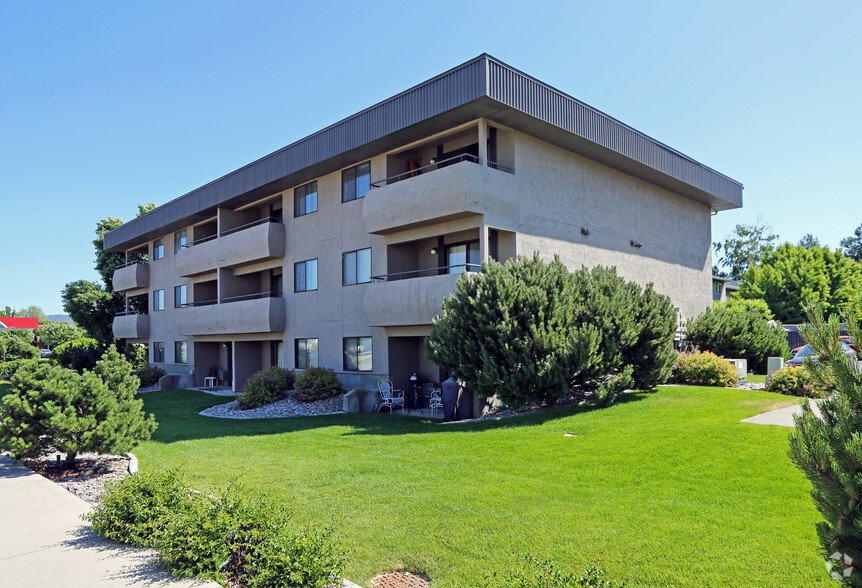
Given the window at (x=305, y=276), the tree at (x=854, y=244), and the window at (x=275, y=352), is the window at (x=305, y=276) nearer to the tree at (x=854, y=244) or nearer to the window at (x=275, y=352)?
the window at (x=275, y=352)

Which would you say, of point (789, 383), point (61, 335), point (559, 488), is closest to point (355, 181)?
point (789, 383)

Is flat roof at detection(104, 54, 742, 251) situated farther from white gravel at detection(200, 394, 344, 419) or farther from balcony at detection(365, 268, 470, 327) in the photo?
white gravel at detection(200, 394, 344, 419)

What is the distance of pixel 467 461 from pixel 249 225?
20858 mm

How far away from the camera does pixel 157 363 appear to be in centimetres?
3703

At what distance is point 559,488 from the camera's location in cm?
851

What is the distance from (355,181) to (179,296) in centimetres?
1865

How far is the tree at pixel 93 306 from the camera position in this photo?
149 feet

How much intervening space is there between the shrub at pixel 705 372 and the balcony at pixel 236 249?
56.3ft

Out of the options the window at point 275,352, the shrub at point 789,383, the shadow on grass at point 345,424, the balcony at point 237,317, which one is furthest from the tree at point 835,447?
the window at point 275,352

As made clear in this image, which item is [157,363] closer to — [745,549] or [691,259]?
[691,259]

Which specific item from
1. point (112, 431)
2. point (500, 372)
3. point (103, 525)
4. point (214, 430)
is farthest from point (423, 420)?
point (103, 525)

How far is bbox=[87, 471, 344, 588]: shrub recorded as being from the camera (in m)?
5.64

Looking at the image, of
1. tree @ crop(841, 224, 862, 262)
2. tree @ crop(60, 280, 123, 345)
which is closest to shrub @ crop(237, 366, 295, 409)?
tree @ crop(60, 280, 123, 345)

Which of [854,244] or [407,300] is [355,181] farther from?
[854,244]
